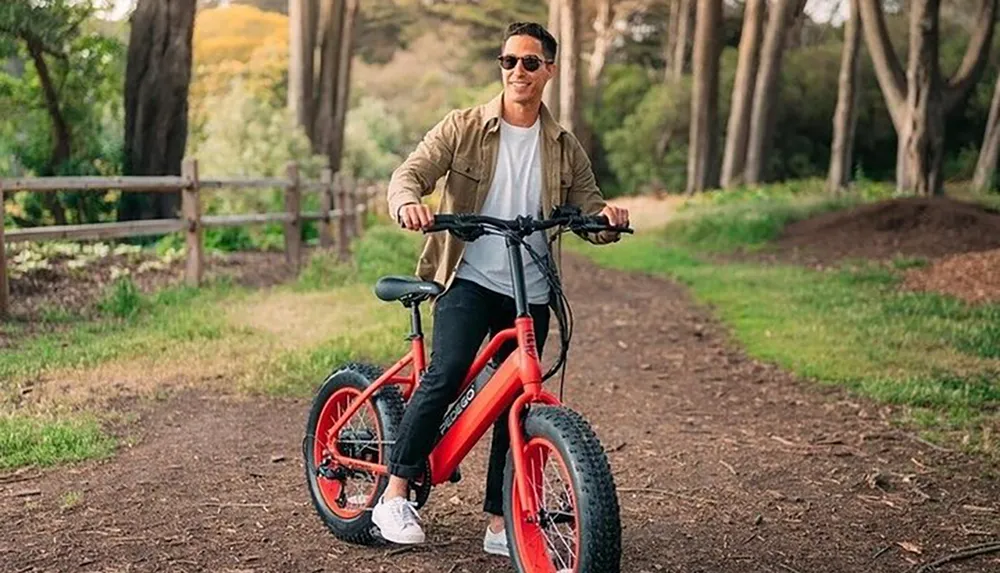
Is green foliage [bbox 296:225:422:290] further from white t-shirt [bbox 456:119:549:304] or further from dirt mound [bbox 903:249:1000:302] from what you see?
white t-shirt [bbox 456:119:549:304]

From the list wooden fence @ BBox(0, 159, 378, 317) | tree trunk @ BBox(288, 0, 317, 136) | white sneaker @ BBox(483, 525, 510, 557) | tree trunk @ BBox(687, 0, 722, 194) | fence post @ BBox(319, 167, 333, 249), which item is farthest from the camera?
tree trunk @ BBox(687, 0, 722, 194)

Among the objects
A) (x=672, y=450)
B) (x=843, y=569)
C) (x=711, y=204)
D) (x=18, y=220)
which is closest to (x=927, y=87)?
(x=711, y=204)

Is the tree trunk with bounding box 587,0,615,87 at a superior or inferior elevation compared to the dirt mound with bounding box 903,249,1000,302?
superior

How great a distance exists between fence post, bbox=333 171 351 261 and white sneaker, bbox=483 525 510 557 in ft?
43.2

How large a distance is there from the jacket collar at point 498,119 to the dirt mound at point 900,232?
12288 mm

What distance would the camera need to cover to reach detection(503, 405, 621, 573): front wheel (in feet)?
11.5

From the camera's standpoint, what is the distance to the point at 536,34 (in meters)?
4.06

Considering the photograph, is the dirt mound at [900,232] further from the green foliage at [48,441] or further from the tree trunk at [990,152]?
the green foliage at [48,441]

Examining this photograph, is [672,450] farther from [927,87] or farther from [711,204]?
[711,204]

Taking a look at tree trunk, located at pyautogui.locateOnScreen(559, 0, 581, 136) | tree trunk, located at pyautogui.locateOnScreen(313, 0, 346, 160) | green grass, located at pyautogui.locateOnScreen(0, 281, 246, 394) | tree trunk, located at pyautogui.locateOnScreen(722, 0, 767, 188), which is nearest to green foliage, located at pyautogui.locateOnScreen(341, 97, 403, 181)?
tree trunk, located at pyautogui.locateOnScreen(313, 0, 346, 160)

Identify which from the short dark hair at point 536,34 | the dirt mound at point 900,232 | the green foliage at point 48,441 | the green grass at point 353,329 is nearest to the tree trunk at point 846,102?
the dirt mound at point 900,232

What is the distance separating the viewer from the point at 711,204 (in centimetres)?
2420

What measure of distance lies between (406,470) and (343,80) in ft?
83.7

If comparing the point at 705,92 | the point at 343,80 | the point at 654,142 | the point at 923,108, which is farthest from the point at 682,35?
the point at 923,108
